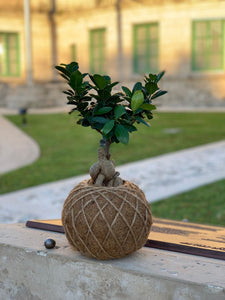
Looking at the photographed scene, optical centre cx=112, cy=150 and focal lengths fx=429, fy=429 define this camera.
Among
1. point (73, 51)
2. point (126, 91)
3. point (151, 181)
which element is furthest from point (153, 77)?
point (73, 51)

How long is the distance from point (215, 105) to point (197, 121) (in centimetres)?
431

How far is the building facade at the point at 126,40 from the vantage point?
52.6ft

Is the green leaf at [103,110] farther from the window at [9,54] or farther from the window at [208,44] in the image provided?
the window at [9,54]

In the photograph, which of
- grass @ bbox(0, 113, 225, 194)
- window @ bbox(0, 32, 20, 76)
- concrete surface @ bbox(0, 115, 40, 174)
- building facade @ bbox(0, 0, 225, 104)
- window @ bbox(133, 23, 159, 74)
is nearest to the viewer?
grass @ bbox(0, 113, 225, 194)

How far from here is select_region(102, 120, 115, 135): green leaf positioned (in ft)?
6.53

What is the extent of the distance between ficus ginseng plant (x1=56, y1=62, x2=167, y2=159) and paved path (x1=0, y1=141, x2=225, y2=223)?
92.9 inches

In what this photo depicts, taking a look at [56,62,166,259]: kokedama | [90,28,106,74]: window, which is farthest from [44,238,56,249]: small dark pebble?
[90,28,106,74]: window

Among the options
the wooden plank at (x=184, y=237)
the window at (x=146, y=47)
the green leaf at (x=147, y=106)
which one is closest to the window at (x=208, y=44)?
the window at (x=146, y=47)

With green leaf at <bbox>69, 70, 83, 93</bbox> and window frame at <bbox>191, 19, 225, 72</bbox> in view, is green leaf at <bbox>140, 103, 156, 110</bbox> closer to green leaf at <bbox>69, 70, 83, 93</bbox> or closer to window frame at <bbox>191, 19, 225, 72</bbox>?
green leaf at <bbox>69, 70, 83, 93</bbox>

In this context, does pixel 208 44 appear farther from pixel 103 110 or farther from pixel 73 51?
A: pixel 103 110

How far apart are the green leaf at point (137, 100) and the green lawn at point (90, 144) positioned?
1.27 m

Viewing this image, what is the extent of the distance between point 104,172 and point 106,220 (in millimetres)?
266

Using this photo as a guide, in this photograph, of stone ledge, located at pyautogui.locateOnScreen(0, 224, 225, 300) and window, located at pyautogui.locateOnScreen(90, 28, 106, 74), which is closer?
stone ledge, located at pyautogui.locateOnScreen(0, 224, 225, 300)

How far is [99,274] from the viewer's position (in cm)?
207
